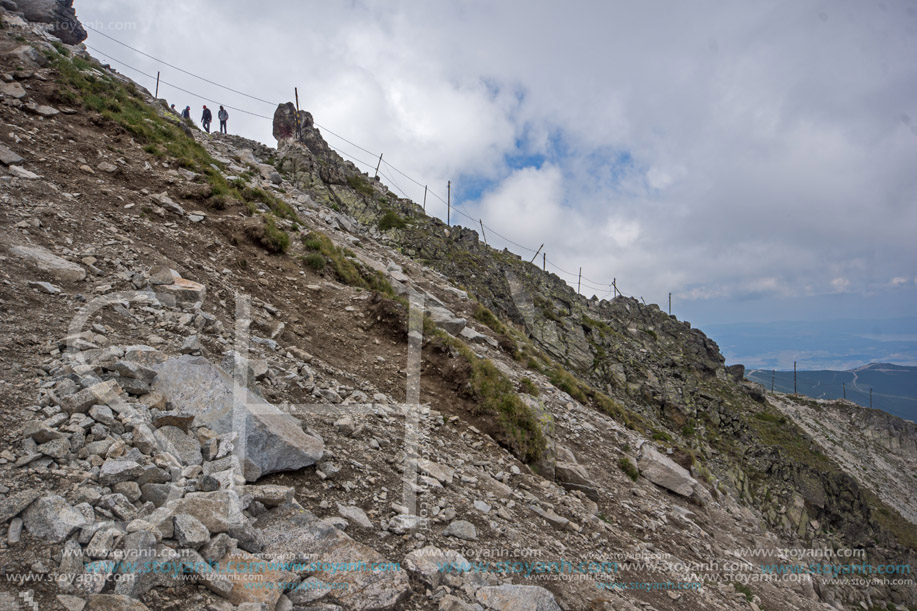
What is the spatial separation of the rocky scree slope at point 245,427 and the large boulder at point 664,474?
9cm

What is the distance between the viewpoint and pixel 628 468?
45.1 feet

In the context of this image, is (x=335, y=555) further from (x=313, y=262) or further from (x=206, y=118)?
(x=206, y=118)

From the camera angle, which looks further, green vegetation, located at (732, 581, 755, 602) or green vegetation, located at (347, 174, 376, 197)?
green vegetation, located at (347, 174, 376, 197)

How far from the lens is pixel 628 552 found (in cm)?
865

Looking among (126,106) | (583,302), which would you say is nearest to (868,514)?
(583,302)

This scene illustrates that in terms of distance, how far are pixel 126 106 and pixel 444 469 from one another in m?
18.9

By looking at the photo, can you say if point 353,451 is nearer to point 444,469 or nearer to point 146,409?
point 444,469

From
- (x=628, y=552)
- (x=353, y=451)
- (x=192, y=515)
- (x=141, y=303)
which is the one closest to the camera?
(x=192, y=515)

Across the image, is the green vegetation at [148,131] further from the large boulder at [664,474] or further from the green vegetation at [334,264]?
the large boulder at [664,474]

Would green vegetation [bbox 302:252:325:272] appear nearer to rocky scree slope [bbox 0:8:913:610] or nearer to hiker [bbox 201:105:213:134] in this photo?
rocky scree slope [bbox 0:8:913:610]

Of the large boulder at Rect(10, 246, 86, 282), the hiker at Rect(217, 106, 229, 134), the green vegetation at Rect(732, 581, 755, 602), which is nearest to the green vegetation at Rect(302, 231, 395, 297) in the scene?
the large boulder at Rect(10, 246, 86, 282)

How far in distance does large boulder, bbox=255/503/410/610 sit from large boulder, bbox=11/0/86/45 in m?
34.7

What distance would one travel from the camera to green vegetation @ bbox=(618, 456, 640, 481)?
44.9 ft

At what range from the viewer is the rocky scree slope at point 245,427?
3.95 meters
